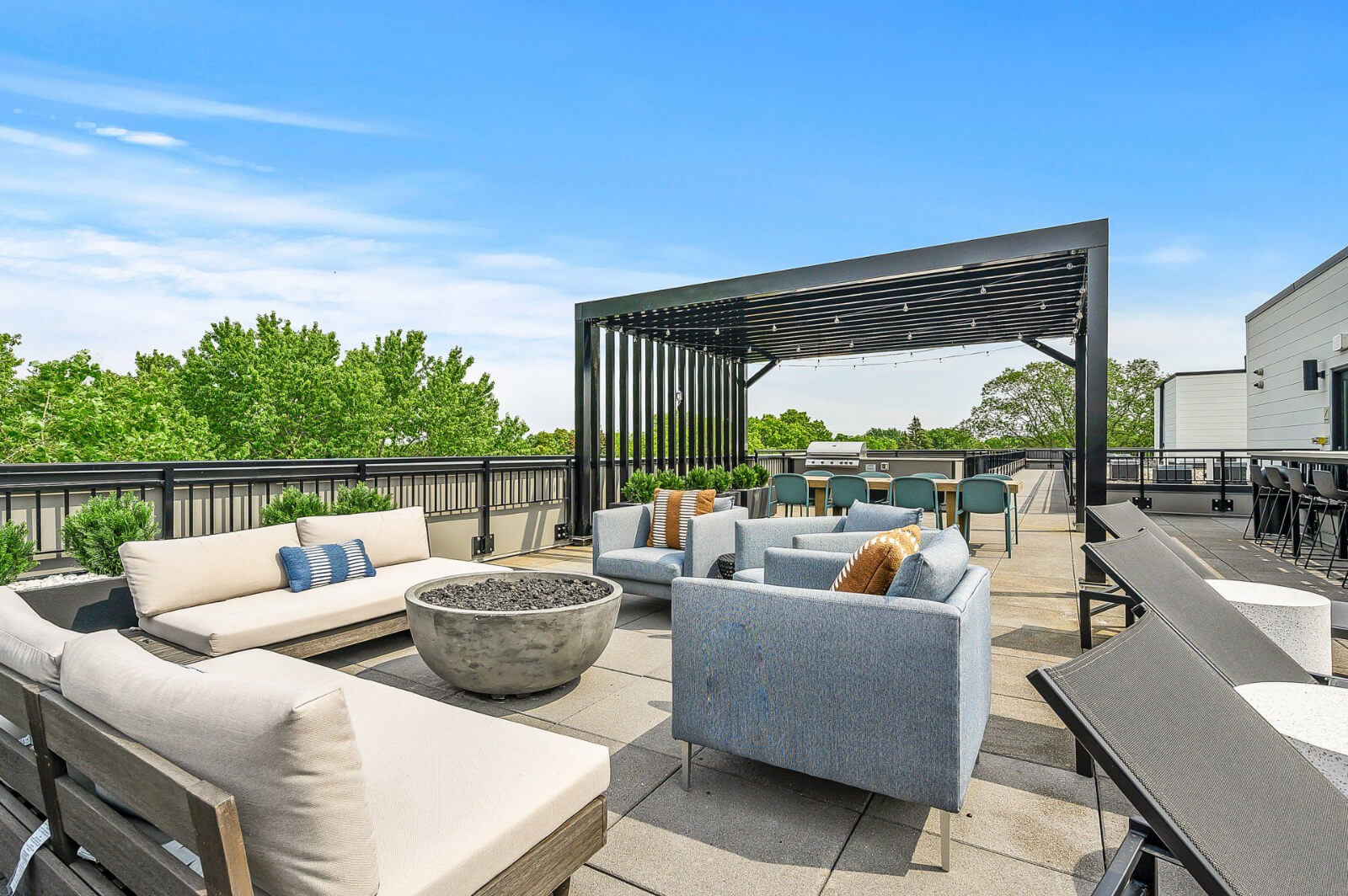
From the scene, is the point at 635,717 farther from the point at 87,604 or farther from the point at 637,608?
the point at 87,604

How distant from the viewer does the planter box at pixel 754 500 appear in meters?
7.91

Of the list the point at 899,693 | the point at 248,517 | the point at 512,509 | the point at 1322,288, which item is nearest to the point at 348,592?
the point at 248,517

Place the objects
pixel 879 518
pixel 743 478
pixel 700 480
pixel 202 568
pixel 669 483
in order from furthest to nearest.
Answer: pixel 743 478
pixel 700 480
pixel 669 483
pixel 879 518
pixel 202 568

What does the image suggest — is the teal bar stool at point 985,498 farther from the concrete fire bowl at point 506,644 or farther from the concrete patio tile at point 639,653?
the concrete fire bowl at point 506,644

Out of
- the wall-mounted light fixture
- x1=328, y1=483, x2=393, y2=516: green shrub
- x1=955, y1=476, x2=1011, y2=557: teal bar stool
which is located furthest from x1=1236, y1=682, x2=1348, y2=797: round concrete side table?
the wall-mounted light fixture

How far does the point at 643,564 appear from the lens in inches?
180

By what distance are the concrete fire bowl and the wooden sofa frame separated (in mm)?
1289

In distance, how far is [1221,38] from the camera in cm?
723

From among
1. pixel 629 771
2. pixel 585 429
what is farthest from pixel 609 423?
pixel 629 771

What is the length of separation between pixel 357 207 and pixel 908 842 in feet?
50.4

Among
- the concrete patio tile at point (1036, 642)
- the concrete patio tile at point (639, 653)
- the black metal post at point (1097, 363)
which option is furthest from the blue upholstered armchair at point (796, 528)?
the black metal post at point (1097, 363)

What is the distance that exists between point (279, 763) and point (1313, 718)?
2230 millimetres

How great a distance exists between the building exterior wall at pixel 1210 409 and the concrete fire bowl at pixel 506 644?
19.0 m

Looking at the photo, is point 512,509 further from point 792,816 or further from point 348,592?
point 792,816
